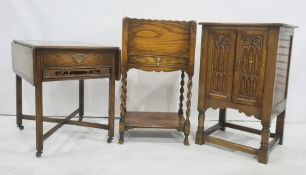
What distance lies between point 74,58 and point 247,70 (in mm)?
1245

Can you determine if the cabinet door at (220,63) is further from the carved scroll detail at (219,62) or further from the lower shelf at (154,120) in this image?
the lower shelf at (154,120)

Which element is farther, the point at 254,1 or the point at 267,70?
the point at 254,1

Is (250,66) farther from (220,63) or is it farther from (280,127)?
(280,127)

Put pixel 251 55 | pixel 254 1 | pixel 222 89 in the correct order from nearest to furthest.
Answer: pixel 251 55
pixel 222 89
pixel 254 1

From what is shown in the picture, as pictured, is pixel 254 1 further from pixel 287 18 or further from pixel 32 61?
pixel 32 61

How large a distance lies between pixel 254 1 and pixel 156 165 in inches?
78.7

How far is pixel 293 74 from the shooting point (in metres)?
3.49

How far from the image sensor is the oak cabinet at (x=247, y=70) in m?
Answer: 2.35

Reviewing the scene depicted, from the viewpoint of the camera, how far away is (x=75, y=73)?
2.46m

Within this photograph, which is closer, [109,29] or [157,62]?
[157,62]

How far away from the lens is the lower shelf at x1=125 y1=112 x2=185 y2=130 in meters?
2.74

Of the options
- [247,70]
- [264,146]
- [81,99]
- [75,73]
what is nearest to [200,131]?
[264,146]

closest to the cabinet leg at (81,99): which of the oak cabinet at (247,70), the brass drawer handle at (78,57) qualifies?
the brass drawer handle at (78,57)

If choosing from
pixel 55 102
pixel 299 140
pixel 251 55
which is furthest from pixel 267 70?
pixel 55 102
